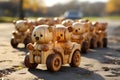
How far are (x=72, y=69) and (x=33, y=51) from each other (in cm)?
127

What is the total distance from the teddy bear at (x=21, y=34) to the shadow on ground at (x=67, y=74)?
220 inches

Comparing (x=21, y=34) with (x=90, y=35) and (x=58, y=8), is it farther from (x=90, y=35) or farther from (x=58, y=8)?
(x=58, y=8)

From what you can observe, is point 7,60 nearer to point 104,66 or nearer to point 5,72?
point 5,72

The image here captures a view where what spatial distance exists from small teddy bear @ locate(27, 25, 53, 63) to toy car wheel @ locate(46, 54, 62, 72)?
0.67ft

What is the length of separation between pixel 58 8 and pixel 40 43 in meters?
108

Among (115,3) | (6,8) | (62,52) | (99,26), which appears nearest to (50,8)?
(115,3)

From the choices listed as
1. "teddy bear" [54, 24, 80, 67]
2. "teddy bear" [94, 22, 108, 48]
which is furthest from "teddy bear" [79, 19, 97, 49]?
"teddy bear" [54, 24, 80, 67]

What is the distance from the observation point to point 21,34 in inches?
655

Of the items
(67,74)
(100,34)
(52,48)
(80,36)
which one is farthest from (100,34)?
(67,74)

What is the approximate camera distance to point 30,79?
31.4 feet

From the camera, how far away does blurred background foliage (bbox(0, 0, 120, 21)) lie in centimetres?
8297

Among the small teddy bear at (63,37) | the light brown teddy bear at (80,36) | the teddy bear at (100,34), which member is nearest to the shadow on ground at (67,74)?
the small teddy bear at (63,37)

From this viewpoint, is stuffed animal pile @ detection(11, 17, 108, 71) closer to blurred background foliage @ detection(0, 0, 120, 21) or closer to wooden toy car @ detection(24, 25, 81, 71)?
wooden toy car @ detection(24, 25, 81, 71)

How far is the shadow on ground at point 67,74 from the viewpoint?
9977mm
